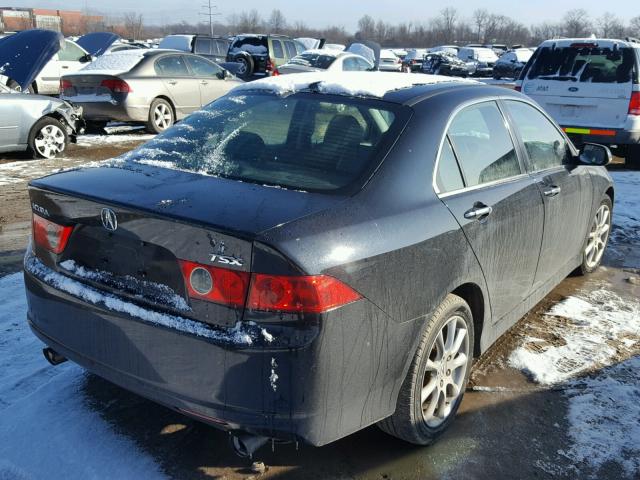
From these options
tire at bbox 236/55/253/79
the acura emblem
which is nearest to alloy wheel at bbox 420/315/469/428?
the acura emblem

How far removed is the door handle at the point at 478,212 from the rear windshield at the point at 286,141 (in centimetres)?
52

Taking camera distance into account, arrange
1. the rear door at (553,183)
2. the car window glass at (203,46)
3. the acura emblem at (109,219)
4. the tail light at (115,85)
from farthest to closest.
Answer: the car window glass at (203,46) → the tail light at (115,85) → the rear door at (553,183) → the acura emblem at (109,219)

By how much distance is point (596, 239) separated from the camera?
532 cm

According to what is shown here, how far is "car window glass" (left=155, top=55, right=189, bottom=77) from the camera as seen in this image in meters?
12.1

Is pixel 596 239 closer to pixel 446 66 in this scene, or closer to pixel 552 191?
pixel 552 191

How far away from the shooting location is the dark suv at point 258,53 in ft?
65.3

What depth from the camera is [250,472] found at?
2725 millimetres

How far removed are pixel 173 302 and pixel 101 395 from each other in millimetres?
1143

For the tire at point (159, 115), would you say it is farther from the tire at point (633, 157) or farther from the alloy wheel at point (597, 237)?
the alloy wheel at point (597, 237)

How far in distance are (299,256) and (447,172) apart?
3.71ft

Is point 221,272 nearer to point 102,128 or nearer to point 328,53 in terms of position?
point 102,128

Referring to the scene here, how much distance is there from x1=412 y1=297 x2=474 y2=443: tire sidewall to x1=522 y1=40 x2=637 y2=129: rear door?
7102 millimetres

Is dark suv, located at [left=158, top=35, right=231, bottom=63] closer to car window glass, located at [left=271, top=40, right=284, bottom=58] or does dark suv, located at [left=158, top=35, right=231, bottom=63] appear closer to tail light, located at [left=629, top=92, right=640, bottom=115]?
car window glass, located at [left=271, top=40, right=284, bottom=58]

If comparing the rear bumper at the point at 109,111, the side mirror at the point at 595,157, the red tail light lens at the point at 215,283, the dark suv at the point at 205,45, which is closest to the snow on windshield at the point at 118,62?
the rear bumper at the point at 109,111
